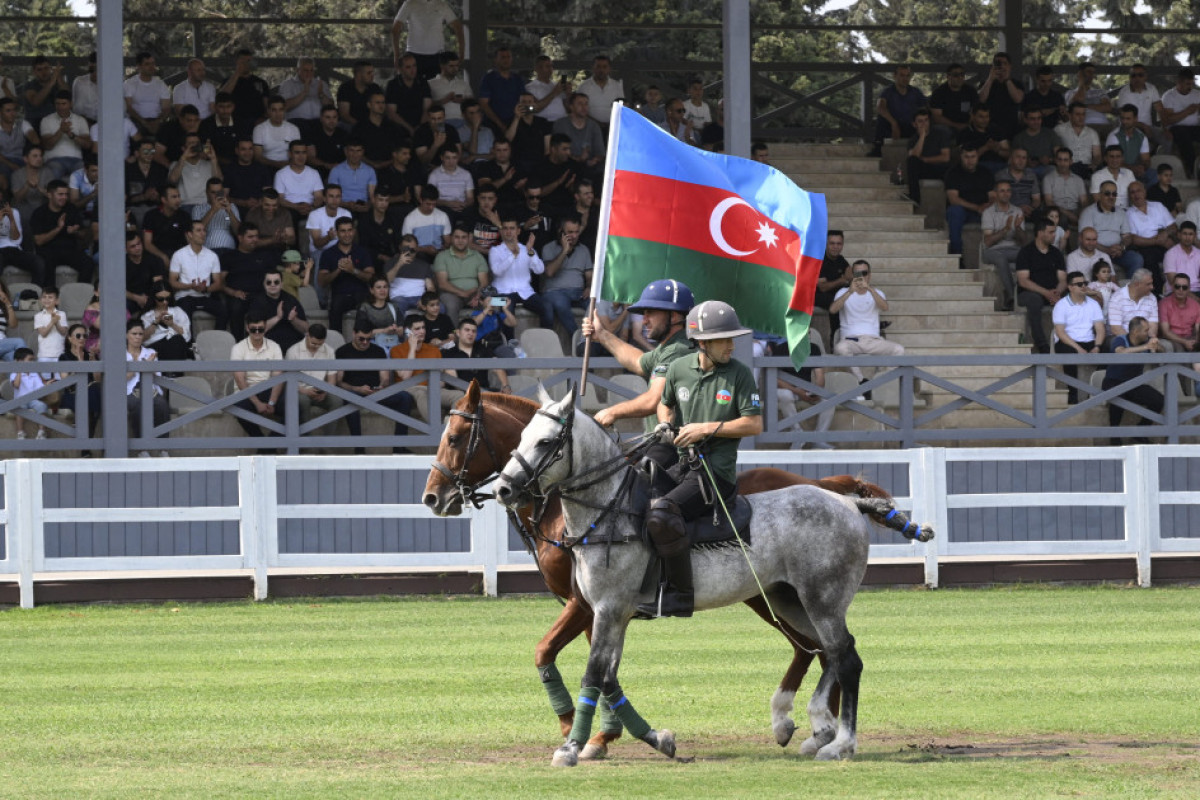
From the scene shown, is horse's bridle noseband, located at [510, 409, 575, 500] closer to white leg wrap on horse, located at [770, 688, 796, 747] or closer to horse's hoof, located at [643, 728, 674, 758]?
horse's hoof, located at [643, 728, 674, 758]

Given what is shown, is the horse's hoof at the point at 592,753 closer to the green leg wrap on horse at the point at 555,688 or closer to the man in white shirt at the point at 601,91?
the green leg wrap on horse at the point at 555,688

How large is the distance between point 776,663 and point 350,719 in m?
3.40

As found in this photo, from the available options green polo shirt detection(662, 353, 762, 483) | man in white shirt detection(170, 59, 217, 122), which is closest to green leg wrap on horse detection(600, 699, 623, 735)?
green polo shirt detection(662, 353, 762, 483)

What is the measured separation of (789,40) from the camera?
144 feet

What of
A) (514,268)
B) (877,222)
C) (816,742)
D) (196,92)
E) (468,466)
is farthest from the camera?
(877,222)

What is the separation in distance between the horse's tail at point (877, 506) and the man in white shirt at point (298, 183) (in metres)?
12.5

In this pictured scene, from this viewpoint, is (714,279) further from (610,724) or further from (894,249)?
(894,249)

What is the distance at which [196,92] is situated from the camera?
864 inches

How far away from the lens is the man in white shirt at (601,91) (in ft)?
78.0

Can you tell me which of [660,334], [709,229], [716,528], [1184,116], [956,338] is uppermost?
[1184,116]

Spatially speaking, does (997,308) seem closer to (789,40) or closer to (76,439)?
(76,439)

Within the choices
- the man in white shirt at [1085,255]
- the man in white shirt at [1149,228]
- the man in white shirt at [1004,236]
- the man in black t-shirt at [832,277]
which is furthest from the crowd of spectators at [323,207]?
the man in white shirt at [1149,228]

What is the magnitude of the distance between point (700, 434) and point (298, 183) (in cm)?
1327

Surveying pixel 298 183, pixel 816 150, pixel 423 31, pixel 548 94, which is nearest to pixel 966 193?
pixel 816 150
